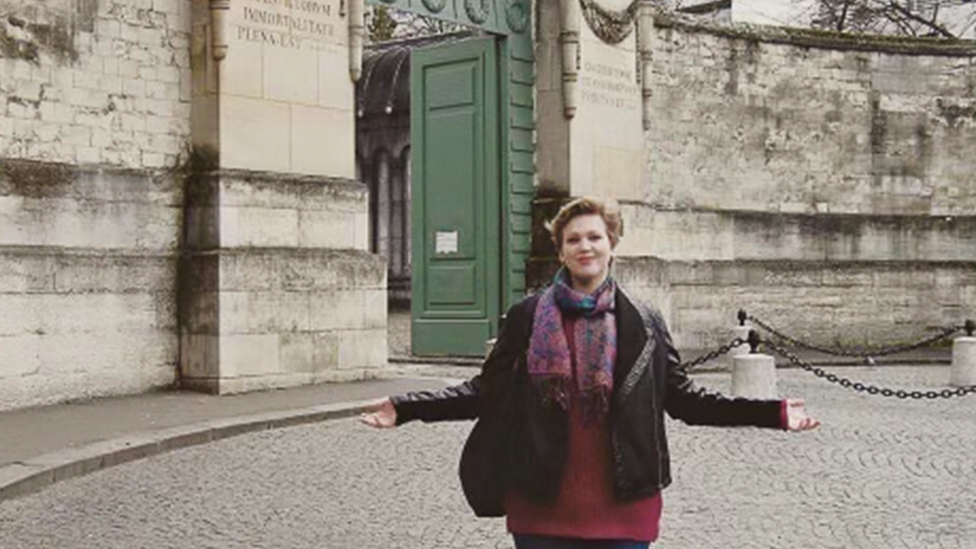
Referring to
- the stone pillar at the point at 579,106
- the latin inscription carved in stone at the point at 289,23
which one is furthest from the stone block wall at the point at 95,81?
the stone pillar at the point at 579,106

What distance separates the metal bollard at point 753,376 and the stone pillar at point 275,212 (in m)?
3.42

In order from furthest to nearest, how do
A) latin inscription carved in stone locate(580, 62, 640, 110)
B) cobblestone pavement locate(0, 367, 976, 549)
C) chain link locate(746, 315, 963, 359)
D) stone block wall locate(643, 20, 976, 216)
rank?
1. stone block wall locate(643, 20, 976, 216)
2. latin inscription carved in stone locate(580, 62, 640, 110)
3. chain link locate(746, 315, 963, 359)
4. cobblestone pavement locate(0, 367, 976, 549)

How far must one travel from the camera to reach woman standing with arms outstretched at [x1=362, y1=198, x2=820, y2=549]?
3.34m

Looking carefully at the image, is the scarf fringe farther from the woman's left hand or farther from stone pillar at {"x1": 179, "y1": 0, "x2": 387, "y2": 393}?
stone pillar at {"x1": 179, "y1": 0, "x2": 387, "y2": 393}

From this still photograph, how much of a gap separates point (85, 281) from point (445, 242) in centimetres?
612

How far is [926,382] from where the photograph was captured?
14.2m

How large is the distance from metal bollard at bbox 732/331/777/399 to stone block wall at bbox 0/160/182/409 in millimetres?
4868

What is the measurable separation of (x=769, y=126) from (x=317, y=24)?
8.47 meters

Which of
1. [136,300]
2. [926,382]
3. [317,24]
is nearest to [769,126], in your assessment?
[926,382]

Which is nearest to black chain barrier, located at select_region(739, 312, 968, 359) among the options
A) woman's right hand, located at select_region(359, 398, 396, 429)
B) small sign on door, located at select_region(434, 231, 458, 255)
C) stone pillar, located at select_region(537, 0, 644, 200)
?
stone pillar, located at select_region(537, 0, 644, 200)

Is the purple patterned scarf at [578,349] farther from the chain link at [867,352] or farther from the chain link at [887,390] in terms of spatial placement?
the chain link at [867,352]

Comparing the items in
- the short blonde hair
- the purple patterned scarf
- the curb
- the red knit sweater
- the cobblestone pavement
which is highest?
the short blonde hair

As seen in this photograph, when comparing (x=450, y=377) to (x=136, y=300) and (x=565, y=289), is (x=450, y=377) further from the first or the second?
(x=565, y=289)

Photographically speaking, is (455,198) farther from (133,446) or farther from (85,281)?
(133,446)
